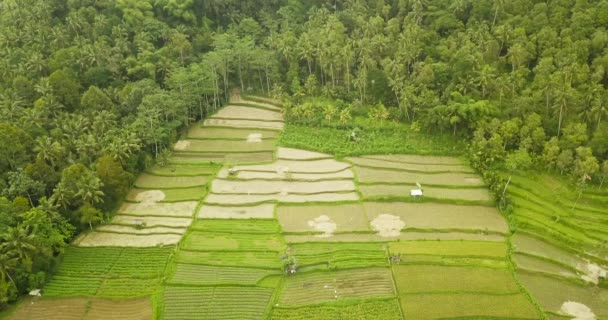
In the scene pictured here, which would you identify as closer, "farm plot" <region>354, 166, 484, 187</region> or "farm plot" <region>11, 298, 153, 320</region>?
"farm plot" <region>11, 298, 153, 320</region>

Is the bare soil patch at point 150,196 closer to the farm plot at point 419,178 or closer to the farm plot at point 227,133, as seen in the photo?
the farm plot at point 227,133

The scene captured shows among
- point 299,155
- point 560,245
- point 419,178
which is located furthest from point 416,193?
point 299,155

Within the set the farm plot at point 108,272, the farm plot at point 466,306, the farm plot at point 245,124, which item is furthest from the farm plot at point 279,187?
the farm plot at point 466,306

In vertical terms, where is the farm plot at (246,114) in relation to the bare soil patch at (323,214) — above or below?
above

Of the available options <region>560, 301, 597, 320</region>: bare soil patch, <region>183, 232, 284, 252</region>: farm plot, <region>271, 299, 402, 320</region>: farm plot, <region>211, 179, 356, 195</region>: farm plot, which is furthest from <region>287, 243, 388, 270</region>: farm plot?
<region>560, 301, 597, 320</region>: bare soil patch

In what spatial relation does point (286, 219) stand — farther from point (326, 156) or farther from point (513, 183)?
point (513, 183)

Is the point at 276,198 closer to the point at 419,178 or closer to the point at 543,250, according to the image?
the point at 419,178

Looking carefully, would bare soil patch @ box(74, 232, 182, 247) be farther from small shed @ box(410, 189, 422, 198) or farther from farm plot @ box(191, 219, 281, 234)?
small shed @ box(410, 189, 422, 198)
